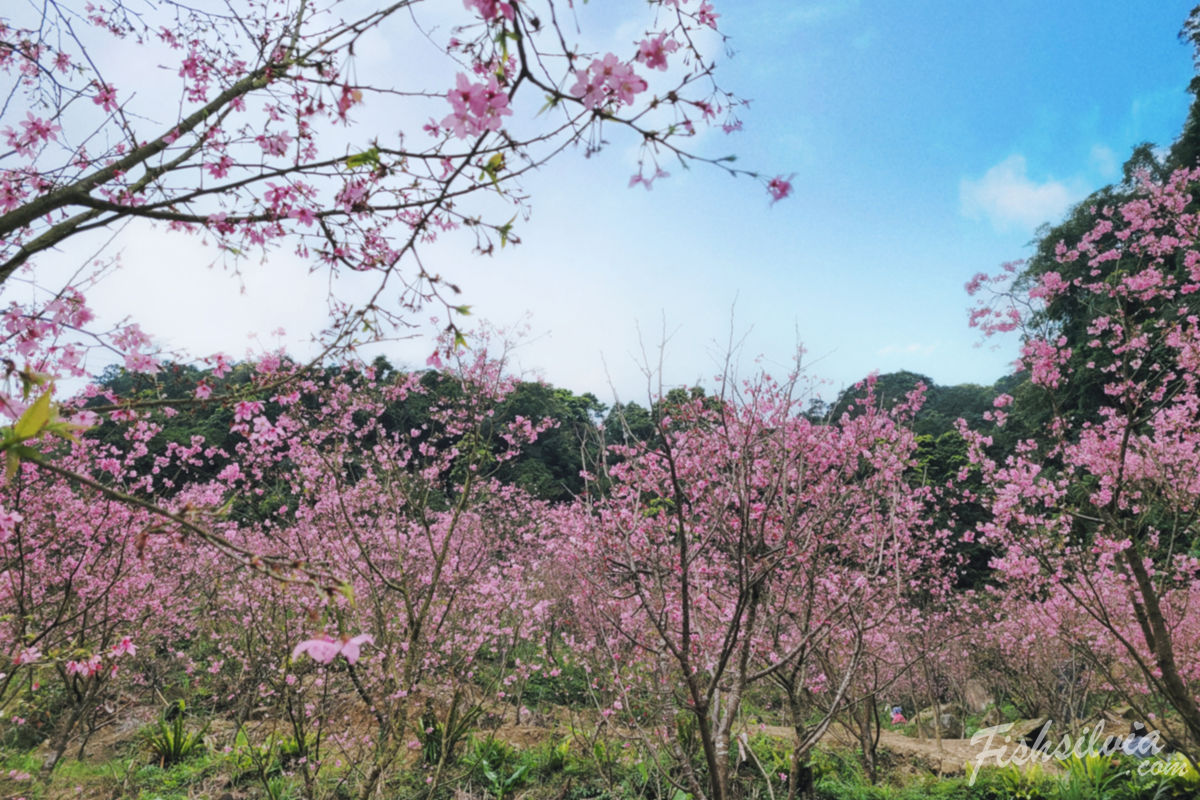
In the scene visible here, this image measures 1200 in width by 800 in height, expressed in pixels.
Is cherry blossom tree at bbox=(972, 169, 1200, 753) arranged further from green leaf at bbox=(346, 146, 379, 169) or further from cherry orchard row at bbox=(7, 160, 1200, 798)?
green leaf at bbox=(346, 146, 379, 169)

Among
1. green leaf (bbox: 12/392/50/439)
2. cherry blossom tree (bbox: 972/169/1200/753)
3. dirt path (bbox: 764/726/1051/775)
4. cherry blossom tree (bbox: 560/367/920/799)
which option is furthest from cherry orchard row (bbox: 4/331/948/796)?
cherry blossom tree (bbox: 972/169/1200/753)

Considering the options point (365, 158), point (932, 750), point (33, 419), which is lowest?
point (932, 750)

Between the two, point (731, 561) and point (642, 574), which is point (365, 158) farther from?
point (731, 561)

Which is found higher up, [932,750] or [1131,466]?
[1131,466]

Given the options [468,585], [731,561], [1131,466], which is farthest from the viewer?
[468,585]

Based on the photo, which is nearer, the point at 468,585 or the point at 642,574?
the point at 642,574


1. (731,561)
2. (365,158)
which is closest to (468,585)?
(731,561)

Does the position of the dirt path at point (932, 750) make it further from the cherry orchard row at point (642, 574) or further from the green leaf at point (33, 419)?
the green leaf at point (33, 419)

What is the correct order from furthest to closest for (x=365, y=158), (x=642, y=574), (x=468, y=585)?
(x=468, y=585) → (x=642, y=574) → (x=365, y=158)

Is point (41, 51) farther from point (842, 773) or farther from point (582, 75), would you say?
point (842, 773)

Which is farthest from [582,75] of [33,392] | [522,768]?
[522,768]

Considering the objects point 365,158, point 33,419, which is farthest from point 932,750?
point 33,419

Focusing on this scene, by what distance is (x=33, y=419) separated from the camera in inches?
32.5

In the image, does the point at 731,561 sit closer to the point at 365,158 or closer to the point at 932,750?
the point at 365,158
